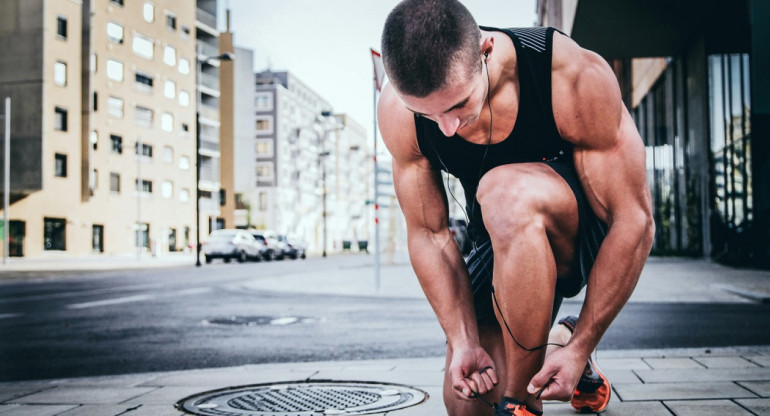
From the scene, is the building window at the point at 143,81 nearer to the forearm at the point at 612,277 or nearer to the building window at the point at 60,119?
the building window at the point at 60,119

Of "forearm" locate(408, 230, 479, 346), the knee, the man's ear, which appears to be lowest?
"forearm" locate(408, 230, 479, 346)

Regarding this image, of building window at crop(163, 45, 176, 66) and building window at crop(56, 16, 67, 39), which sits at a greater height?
building window at crop(163, 45, 176, 66)

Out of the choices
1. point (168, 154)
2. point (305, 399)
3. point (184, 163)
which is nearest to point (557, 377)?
point (305, 399)

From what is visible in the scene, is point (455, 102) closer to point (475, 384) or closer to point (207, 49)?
point (475, 384)

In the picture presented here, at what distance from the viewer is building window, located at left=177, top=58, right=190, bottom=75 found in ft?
184

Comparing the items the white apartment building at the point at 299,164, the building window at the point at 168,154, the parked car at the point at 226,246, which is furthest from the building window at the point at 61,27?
the white apartment building at the point at 299,164

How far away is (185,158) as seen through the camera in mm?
57031

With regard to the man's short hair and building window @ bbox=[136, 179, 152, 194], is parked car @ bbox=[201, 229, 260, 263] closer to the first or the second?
building window @ bbox=[136, 179, 152, 194]

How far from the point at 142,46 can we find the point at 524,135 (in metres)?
52.9

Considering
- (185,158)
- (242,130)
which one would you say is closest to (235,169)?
(242,130)

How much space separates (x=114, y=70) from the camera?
48156 millimetres

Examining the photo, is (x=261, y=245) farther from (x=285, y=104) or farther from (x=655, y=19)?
(x=285, y=104)

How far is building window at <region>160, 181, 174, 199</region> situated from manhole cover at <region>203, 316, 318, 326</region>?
47448mm

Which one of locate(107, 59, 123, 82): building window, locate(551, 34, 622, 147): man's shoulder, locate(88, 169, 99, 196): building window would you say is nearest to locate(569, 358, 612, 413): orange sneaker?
locate(551, 34, 622, 147): man's shoulder
